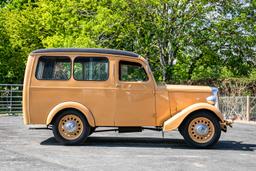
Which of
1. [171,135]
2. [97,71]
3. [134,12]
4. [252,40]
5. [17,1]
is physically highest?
[17,1]

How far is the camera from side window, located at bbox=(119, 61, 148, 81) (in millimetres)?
11094

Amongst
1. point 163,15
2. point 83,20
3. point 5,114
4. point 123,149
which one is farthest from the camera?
point 83,20

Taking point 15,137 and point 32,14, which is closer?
point 15,137

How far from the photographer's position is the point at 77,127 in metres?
10.9

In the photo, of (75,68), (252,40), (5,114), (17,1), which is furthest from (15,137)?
(17,1)

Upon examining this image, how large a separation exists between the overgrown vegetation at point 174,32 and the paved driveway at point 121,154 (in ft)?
41.8

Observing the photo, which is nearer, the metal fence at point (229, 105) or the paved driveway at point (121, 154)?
the paved driveway at point (121, 154)

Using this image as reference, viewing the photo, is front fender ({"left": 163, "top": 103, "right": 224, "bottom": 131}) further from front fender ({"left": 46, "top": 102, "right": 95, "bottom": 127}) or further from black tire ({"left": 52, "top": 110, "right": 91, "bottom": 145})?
black tire ({"left": 52, "top": 110, "right": 91, "bottom": 145})

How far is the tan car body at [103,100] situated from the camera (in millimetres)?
10883

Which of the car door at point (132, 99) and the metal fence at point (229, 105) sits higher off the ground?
the car door at point (132, 99)

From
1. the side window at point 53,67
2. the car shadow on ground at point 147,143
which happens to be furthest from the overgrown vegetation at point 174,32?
the side window at point 53,67

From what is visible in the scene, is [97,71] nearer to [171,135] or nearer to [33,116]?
[33,116]

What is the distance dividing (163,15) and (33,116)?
17.2m

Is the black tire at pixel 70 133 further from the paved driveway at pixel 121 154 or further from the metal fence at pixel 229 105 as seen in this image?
the metal fence at pixel 229 105
